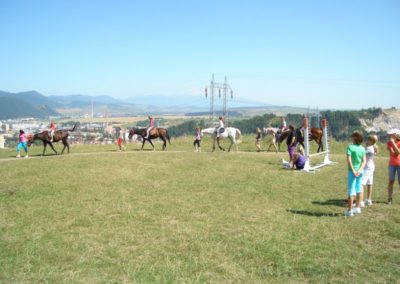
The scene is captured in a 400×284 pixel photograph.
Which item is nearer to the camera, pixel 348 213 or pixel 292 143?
pixel 348 213

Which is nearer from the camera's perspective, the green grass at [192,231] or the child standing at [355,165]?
the green grass at [192,231]

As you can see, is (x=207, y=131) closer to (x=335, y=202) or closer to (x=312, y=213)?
(x=335, y=202)

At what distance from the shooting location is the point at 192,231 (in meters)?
8.10

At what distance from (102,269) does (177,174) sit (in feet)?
31.4

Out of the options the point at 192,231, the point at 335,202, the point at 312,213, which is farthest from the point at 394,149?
the point at 192,231

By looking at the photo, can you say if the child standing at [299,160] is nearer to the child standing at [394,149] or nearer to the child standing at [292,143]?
the child standing at [292,143]

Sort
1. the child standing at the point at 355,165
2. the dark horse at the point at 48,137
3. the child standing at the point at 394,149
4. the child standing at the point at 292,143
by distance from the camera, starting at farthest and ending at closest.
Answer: the dark horse at the point at 48,137
the child standing at the point at 292,143
the child standing at the point at 394,149
the child standing at the point at 355,165


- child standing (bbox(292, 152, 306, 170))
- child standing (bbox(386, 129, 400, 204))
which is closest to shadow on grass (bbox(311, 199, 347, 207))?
child standing (bbox(386, 129, 400, 204))

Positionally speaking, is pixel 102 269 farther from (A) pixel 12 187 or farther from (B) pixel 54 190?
(A) pixel 12 187

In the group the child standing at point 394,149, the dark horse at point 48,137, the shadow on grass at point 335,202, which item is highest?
the child standing at point 394,149

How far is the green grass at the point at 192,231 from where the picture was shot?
614 cm

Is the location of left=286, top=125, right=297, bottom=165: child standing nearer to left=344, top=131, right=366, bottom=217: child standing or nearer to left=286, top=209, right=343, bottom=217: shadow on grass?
left=286, top=209, right=343, bottom=217: shadow on grass

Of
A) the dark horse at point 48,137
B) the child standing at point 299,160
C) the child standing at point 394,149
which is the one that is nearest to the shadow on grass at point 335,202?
the child standing at point 394,149

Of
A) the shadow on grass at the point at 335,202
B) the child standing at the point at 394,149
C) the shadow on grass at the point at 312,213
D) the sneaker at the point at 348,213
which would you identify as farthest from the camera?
the shadow on grass at the point at 335,202
